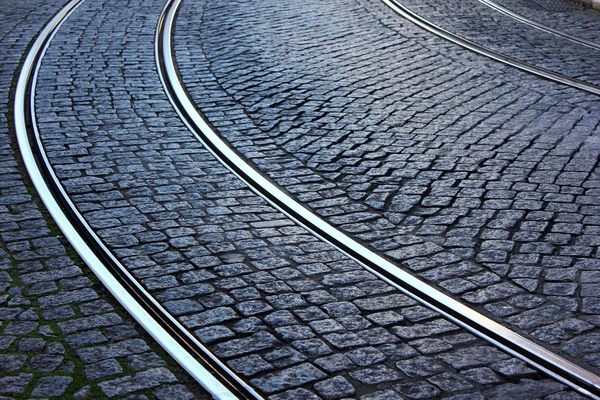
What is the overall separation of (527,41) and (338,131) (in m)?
4.48

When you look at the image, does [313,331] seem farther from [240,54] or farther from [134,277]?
[240,54]

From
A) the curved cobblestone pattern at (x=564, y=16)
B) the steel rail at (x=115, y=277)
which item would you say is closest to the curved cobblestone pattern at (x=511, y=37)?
the curved cobblestone pattern at (x=564, y=16)

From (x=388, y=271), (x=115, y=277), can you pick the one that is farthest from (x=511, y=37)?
(x=115, y=277)

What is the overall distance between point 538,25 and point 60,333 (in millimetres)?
9476

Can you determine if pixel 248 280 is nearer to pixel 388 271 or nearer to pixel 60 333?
pixel 388 271

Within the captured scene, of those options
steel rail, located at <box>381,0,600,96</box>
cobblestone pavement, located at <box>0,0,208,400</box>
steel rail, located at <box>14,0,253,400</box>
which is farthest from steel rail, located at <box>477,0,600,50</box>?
cobblestone pavement, located at <box>0,0,208,400</box>

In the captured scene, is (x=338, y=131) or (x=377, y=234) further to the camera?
(x=338, y=131)

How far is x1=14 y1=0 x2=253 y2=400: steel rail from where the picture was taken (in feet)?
13.2

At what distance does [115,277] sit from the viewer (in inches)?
197

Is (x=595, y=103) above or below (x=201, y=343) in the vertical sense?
above

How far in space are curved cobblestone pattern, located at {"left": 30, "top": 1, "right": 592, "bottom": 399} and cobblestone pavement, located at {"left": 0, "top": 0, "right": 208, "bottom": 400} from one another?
0.33 meters

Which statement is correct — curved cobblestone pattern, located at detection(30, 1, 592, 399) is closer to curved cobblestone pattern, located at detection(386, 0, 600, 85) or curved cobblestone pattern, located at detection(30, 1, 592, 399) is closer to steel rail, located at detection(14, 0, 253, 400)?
steel rail, located at detection(14, 0, 253, 400)

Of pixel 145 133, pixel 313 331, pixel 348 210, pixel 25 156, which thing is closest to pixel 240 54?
pixel 145 133

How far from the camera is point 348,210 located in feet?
19.7
